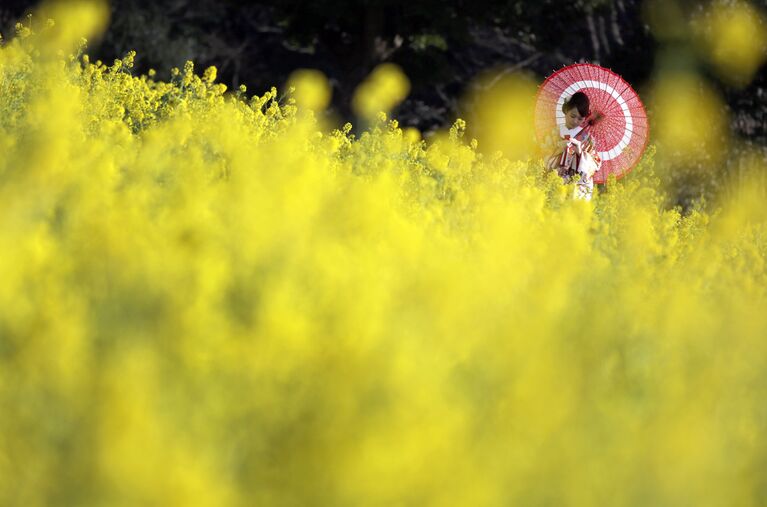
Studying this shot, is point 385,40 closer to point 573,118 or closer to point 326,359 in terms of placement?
point 573,118

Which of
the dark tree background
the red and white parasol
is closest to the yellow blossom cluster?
the red and white parasol

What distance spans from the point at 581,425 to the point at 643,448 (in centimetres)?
10

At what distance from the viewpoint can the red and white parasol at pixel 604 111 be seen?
7215 mm

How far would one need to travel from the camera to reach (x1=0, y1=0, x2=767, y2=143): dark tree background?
11625 mm

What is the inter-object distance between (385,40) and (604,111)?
4877 mm

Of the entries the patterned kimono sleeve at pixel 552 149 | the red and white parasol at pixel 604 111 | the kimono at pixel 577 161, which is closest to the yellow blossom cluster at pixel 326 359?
the kimono at pixel 577 161

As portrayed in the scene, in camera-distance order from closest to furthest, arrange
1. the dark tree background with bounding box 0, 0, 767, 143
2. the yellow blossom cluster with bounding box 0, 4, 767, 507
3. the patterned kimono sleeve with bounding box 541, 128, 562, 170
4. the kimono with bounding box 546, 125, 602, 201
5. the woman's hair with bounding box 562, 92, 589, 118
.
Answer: the yellow blossom cluster with bounding box 0, 4, 767, 507, the kimono with bounding box 546, 125, 602, 201, the patterned kimono sleeve with bounding box 541, 128, 562, 170, the woman's hair with bounding box 562, 92, 589, 118, the dark tree background with bounding box 0, 0, 767, 143

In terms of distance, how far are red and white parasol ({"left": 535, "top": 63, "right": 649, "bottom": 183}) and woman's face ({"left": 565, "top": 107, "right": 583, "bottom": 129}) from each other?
0.24ft

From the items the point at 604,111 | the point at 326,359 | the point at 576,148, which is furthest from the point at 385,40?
the point at 326,359

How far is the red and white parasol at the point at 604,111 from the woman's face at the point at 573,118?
0.24 feet

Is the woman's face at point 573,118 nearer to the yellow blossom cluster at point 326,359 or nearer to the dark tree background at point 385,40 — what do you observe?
the yellow blossom cluster at point 326,359

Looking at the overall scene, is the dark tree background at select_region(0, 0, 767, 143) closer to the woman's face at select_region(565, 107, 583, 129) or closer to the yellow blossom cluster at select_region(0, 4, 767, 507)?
the woman's face at select_region(565, 107, 583, 129)

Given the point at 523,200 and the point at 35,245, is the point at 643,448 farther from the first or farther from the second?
the point at 523,200

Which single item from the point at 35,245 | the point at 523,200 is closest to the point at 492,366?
the point at 35,245
